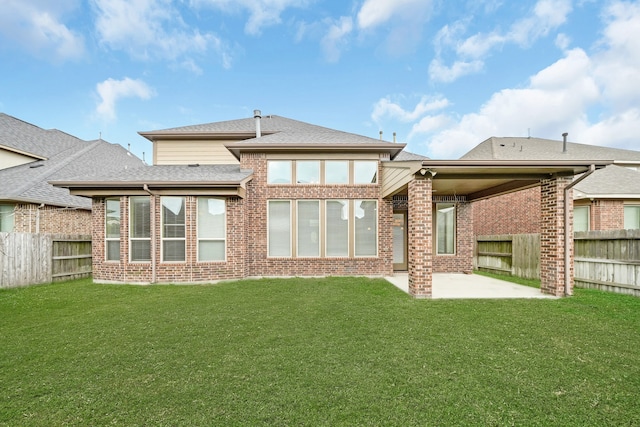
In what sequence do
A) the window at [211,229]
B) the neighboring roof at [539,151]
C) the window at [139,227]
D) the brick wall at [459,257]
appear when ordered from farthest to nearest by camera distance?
1. the neighboring roof at [539,151]
2. the brick wall at [459,257]
3. the window at [211,229]
4. the window at [139,227]

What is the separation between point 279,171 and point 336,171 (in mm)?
1883

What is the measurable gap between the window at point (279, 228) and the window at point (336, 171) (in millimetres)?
A: 1567

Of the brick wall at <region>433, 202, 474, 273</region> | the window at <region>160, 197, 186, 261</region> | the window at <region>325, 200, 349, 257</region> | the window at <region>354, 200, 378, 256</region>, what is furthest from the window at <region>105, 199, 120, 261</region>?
the brick wall at <region>433, 202, 474, 273</region>

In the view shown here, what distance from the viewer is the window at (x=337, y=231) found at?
31.1 feet

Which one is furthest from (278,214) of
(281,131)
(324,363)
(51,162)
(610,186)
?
(610,186)

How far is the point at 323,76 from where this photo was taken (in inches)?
729

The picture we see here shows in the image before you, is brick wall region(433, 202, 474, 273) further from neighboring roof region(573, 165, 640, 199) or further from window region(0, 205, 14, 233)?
window region(0, 205, 14, 233)

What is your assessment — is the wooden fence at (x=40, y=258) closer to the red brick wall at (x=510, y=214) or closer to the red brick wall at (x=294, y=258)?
the red brick wall at (x=294, y=258)

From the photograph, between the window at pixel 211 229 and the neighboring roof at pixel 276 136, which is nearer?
the window at pixel 211 229

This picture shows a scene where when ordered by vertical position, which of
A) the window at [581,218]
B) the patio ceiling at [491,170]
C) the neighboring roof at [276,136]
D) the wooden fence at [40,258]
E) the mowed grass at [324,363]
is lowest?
the mowed grass at [324,363]

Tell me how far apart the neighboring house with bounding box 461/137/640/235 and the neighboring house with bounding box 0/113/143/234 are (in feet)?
61.1

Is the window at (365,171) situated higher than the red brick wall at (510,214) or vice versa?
the window at (365,171)

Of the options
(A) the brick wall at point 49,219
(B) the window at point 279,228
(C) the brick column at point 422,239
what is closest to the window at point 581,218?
(C) the brick column at point 422,239

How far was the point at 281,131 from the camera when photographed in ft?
39.3
